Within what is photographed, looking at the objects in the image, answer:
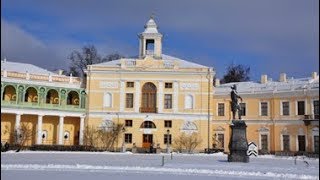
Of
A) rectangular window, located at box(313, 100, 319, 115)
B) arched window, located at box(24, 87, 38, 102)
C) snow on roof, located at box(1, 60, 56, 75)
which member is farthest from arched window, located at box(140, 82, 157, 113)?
rectangular window, located at box(313, 100, 319, 115)

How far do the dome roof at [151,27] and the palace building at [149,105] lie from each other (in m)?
6.01

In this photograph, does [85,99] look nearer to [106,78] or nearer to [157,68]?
[106,78]

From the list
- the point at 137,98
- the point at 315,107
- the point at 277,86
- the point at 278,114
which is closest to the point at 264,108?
the point at 278,114

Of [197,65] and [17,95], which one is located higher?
[197,65]

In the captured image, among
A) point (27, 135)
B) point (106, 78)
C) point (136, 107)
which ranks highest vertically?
point (106, 78)

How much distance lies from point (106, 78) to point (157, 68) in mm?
5652

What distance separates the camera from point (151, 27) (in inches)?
2224

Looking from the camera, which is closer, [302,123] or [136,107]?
[302,123]

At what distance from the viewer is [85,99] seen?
167 ft

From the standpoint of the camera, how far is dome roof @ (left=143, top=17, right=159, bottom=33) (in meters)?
56.1

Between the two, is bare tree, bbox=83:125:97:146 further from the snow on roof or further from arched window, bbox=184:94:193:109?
arched window, bbox=184:94:193:109

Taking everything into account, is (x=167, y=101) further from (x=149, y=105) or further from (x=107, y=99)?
(x=107, y=99)

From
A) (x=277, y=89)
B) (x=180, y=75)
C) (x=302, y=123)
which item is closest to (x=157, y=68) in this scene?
(x=180, y=75)

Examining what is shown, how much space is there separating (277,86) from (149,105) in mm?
13912
